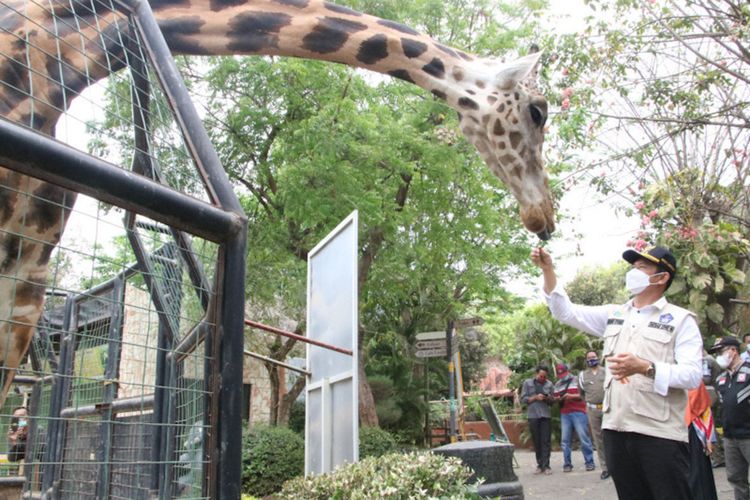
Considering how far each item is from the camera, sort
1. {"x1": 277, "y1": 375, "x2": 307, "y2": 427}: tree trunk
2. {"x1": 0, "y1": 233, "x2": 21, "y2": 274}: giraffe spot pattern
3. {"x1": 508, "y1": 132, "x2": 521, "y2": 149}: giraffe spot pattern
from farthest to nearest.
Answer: {"x1": 277, "y1": 375, "x2": 307, "y2": 427}: tree trunk, {"x1": 508, "y1": 132, "x2": 521, "y2": 149}: giraffe spot pattern, {"x1": 0, "y1": 233, "x2": 21, "y2": 274}: giraffe spot pattern

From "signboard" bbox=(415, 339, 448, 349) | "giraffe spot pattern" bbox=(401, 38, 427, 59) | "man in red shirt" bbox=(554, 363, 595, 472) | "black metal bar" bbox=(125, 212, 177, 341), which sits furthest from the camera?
"signboard" bbox=(415, 339, 448, 349)

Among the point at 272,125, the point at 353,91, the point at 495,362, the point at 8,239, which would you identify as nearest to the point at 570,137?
the point at 353,91

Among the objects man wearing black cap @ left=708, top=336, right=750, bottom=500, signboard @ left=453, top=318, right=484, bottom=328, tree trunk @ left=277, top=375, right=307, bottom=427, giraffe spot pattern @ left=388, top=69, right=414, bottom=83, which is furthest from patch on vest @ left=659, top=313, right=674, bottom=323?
tree trunk @ left=277, top=375, right=307, bottom=427

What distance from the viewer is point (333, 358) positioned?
589 centimetres

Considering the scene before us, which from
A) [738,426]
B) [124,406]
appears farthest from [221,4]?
[738,426]

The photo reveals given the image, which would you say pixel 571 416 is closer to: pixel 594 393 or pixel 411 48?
pixel 594 393

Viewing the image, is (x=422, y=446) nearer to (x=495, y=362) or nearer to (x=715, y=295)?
(x=715, y=295)

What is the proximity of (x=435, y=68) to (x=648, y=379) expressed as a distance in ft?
7.70

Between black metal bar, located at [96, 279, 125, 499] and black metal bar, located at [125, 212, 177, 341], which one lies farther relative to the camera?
black metal bar, located at [96, 279, 125, 499]

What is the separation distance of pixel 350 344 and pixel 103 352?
1.91 meters

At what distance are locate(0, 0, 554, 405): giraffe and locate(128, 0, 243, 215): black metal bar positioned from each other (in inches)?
30.3

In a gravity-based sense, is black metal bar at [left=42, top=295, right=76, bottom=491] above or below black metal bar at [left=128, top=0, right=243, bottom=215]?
below

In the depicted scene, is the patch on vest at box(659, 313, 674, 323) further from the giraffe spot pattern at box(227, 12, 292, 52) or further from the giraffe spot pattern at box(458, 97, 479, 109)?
the giraffe spot pattern at box(227, 12, 292, 52)

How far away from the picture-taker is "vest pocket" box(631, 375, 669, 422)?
337 centimetres
